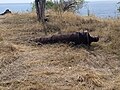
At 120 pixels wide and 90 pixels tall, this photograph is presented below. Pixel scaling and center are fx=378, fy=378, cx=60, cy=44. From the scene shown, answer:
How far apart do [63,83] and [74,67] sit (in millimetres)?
720

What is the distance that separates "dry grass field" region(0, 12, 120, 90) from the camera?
4906mm

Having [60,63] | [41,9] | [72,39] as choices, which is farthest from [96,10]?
[60,63]

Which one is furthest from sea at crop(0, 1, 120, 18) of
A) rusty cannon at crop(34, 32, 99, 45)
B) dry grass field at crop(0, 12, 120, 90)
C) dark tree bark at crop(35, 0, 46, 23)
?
rusty cannon at crop(34, 32, 99, 45)

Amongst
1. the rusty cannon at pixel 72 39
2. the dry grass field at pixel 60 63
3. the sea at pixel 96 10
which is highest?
the rusty cannon at pixel 72 39

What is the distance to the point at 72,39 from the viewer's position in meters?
6.99

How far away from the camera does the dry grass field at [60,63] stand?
4.91 metres

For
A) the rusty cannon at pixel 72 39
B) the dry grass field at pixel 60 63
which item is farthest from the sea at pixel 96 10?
the rusty cannon at pixel 72 39

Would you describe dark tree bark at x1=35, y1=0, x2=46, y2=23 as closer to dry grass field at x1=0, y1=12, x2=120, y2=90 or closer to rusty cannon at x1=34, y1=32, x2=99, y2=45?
dry grass field at x1=0, y1=12, x2=120, y2=90

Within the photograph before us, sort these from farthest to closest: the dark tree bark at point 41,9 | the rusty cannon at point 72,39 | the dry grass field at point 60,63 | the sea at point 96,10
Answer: the sea at point 96,10
the dark tree bark at point 41,9
the rusty cannon at point 72,39
the dry grass field at point 60,63

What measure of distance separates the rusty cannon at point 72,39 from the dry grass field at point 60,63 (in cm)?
13

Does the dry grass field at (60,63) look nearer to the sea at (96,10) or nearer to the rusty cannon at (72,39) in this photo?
the rusty cannon at (72,39)

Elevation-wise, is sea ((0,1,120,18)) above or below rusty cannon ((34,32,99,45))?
below

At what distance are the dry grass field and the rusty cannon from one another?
127mm

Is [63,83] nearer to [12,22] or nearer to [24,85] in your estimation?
[24,85]
